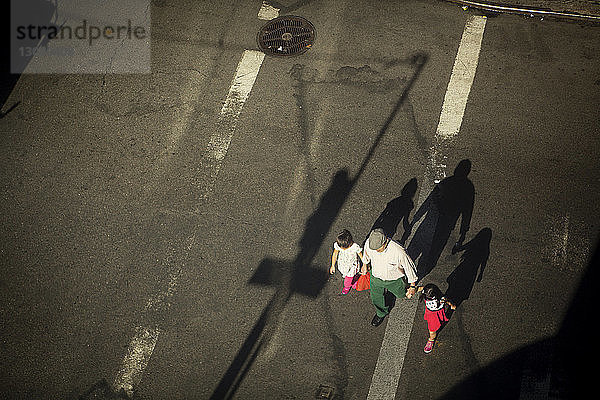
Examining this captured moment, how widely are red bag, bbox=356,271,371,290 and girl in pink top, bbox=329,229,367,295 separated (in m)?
0.08

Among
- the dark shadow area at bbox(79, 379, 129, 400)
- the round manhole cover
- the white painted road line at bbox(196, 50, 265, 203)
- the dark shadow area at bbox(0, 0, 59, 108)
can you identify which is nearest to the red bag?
the white painted road line at bbox(196, 50, 265, 203)

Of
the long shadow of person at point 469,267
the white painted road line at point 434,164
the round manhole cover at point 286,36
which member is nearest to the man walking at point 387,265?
the white painted road line at point 434,164

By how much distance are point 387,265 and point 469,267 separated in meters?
1.72

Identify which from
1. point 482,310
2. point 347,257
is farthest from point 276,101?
point 482,310

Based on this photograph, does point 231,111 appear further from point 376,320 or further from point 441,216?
point 376,320

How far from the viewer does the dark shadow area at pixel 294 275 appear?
704 centimetres

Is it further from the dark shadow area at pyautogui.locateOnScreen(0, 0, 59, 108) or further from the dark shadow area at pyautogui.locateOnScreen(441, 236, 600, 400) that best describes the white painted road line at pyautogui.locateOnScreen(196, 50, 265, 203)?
the dark shadow area at pyautogui.locateOnScreen(441, 236, 600, 400)

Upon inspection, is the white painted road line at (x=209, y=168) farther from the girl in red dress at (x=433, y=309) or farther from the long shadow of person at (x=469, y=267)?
the long shadow of person at (x=469, y=267)

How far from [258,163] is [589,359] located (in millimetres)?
5443

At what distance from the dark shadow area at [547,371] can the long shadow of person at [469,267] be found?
1014 millimetres

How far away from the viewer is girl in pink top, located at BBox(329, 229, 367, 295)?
21.4ft

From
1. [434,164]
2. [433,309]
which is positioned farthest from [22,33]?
[433,309]

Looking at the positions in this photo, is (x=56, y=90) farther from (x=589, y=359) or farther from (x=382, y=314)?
(x=589, y=359)

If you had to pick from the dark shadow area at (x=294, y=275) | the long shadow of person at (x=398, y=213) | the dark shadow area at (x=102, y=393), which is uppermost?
the long shadow of person at (x=398, y=213)
